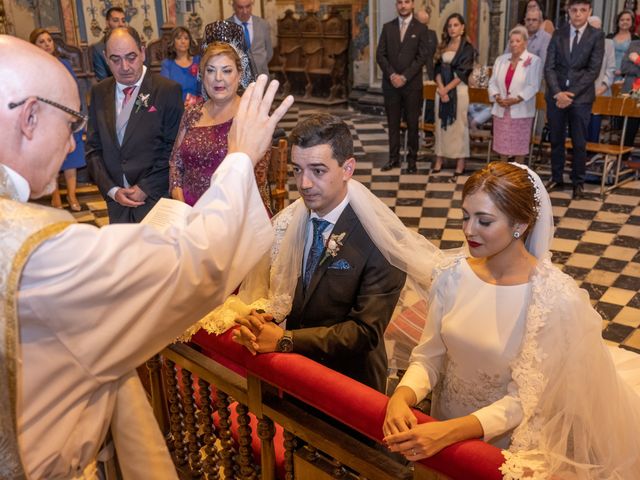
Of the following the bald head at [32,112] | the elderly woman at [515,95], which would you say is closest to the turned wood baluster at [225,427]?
the bald head at [32,112]

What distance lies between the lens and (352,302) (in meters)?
2.68

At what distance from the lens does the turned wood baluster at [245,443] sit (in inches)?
90.6

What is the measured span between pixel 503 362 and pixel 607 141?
26.0ft

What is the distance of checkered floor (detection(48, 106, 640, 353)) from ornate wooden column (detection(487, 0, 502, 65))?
3349mm

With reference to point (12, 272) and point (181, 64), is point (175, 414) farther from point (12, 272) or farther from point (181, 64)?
point (181, 64)

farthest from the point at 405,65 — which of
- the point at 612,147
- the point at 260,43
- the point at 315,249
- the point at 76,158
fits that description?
the point at 315,249

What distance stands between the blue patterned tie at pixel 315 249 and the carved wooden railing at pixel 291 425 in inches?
20.4

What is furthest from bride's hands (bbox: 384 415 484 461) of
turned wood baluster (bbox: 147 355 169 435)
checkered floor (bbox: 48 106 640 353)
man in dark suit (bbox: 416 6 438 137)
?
man in dark suit (bbox: 416 6 438 137)

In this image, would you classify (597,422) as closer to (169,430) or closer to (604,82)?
(169,430)

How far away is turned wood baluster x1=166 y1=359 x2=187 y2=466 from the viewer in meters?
2.67

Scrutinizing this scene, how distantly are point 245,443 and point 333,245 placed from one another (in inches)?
31.6

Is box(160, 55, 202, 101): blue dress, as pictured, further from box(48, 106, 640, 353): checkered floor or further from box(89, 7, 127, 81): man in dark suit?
box(48, 106, 640, 353): checkered floor

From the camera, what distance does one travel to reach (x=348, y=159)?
2773mm

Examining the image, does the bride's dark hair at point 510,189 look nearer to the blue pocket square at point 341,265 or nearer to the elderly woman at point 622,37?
the blue pocket square at point 341,265
